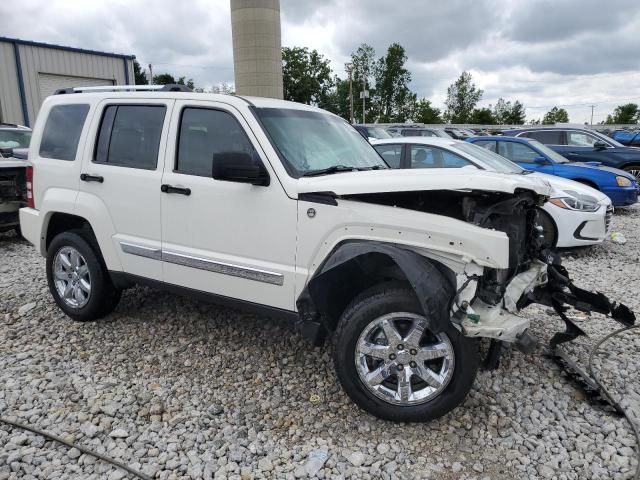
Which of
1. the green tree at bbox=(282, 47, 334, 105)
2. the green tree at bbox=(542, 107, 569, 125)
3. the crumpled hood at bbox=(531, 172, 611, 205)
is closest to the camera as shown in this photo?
the crumpled hood at bbox=(531, 172, 611, 205)

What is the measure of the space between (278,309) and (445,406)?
1244mm

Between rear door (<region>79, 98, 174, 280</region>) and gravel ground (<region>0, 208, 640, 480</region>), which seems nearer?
gravel ground (<region>0, 208, 640, 480</region>)

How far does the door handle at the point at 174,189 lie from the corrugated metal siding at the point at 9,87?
20.1m

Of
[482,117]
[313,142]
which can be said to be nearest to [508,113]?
[482,117]

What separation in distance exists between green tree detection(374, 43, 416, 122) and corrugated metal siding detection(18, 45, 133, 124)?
48734 mm

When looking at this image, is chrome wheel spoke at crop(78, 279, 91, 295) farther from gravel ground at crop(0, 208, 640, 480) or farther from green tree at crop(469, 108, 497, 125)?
green tree at crop(469, 108, 497, 125)

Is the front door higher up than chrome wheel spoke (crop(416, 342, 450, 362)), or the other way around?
the front door

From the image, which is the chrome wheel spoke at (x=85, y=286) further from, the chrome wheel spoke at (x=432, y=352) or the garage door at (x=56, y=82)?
the garage door at (x=56, y=82)

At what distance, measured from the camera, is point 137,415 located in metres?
3.17

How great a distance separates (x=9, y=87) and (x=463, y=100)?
201 feet

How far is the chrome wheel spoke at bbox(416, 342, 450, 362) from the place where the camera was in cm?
290

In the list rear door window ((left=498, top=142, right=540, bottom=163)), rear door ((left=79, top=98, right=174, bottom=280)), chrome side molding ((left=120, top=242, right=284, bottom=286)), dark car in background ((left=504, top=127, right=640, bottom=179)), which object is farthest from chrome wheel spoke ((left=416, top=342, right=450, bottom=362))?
dark car in background ((left=504, top=127, right=640, bottom=179))

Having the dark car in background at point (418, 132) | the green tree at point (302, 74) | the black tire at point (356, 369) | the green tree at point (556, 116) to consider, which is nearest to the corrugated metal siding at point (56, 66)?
the dark car in background at point (418, 132)

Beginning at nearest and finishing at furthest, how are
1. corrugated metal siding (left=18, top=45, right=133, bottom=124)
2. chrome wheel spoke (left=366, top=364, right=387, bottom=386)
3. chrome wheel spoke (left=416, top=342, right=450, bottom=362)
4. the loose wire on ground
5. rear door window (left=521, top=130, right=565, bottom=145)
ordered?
the loose wire on ground < chrome wheel spoke (left=416, top=342, right=450, bottom=362) < chrome wheel spoke (left=366, top=364, right=387, bottom=386) < rear door window (left=521, top=130, right=565, bottom=145) < corrugated metal siding (left=18, top=45, right=133, bottom=124)
